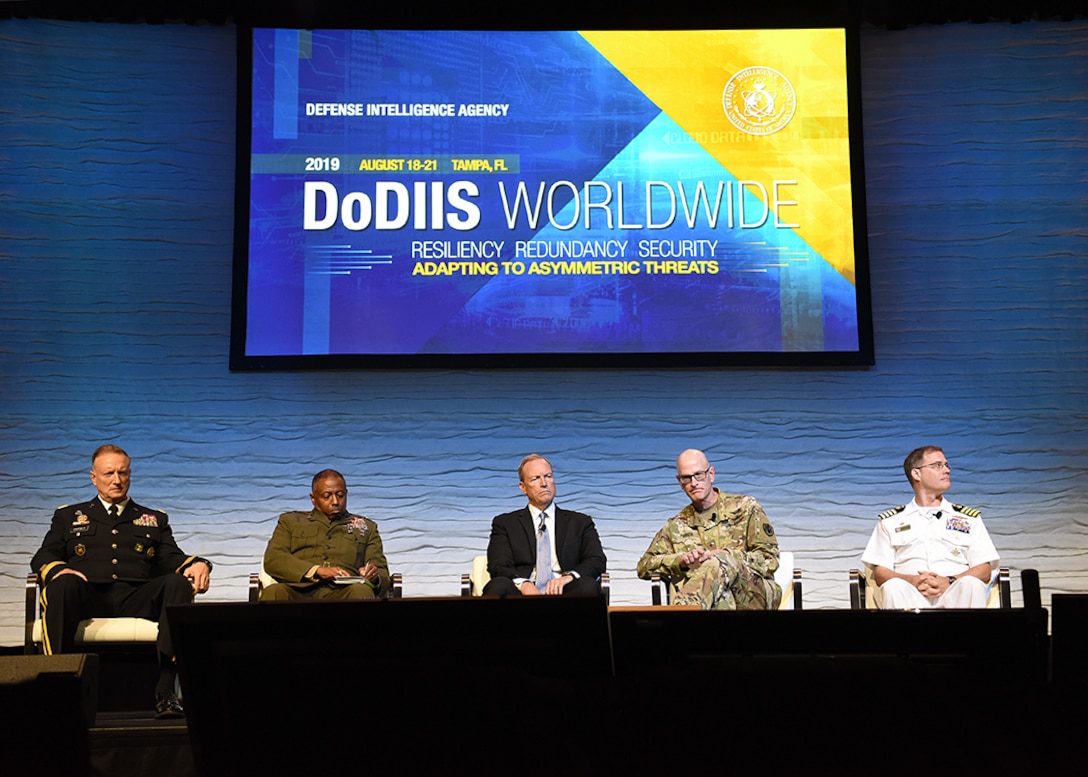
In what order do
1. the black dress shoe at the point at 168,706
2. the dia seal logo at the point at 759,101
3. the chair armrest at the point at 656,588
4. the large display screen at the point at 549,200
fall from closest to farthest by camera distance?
the black dress shoe at the point at 168,706 → the chair armrest at the point at 656,588 → the large display screen at the point at 549,200 → the dia seal logo at the point at 759,101

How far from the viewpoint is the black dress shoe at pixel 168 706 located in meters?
3.56

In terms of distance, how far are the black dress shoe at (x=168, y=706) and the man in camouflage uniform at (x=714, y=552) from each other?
1.67 m

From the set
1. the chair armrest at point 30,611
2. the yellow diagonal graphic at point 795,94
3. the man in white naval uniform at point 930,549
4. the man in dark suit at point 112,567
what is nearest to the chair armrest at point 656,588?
the man in white naval uniform at point 930,549

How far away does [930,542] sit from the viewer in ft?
13.8

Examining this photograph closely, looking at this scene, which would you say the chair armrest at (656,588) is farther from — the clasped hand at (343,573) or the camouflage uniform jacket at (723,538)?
the clasped hand at (343,573)

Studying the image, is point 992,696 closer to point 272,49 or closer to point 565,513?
point 565,513

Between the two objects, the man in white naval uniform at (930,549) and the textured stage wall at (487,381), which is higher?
the textured stage wall at (487,381)

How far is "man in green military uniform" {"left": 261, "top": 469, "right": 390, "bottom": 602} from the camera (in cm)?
411

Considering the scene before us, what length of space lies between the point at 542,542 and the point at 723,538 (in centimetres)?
75

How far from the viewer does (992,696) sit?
1.53 meters

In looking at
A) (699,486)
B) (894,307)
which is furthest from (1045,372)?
(699,486)

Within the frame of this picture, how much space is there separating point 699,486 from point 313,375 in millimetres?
2047

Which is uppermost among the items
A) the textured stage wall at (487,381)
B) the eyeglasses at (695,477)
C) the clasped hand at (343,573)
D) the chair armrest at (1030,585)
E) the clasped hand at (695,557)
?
the textured stage wall at (487,381)

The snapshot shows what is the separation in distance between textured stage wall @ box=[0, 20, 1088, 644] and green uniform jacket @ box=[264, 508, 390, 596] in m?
0.78
